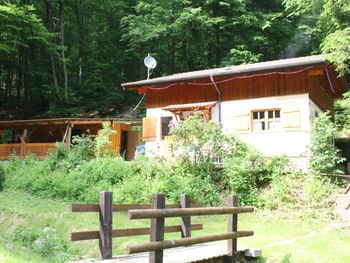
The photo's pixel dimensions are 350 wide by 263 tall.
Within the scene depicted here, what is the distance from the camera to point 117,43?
40.4 m

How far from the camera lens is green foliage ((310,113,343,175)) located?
14.8 meters

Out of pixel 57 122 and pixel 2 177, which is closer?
pixel 2 177

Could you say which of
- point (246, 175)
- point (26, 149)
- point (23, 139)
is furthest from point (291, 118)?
point (23, 139)

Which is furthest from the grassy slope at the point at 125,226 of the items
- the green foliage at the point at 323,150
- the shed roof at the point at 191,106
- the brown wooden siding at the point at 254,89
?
the shed roof at the point at 191,106

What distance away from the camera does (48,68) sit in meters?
35.6

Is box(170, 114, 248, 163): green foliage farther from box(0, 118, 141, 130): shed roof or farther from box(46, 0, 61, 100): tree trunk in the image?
box(46, 0, 61, 100): tree trunk

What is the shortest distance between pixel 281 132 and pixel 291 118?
69 cm

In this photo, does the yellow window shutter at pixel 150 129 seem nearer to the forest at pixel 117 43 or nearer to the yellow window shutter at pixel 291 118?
the yellow window shutter at pixel 291 118

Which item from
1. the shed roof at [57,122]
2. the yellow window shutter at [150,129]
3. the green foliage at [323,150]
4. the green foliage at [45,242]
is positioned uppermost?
the shed roof at [57,122]

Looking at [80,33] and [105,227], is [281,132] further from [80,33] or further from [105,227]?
[80,33]

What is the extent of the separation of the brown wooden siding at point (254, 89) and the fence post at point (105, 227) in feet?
41.2

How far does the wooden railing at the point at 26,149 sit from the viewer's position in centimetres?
2369

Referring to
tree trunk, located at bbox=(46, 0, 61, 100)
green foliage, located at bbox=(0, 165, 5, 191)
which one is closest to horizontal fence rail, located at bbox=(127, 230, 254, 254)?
green foliage, located at bbox=(0, 165, 5, 191)

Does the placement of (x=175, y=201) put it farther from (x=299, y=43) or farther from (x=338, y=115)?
(x=299, y=43)
